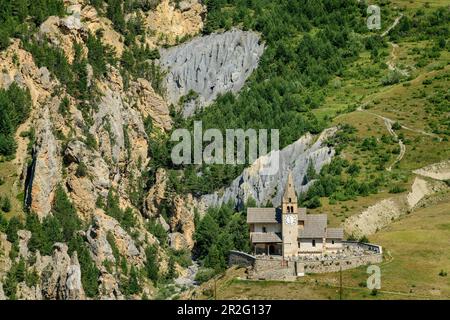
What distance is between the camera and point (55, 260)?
7382 inches

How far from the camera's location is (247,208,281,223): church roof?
161m

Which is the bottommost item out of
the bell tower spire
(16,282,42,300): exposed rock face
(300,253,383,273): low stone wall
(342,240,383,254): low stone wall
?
(16,282,42,300): exposed rock face

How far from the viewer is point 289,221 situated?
6201 inches

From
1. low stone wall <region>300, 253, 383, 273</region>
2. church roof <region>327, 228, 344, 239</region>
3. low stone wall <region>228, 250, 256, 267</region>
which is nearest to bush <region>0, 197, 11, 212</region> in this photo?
low stone wall <region>228, 250, 256, 267</region>

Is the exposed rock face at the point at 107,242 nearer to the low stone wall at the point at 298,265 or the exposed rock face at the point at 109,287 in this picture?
the exposed rock face at the point at 109,287

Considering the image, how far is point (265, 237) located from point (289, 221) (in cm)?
419

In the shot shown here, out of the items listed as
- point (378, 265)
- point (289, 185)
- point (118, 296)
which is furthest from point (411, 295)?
point (118, 296)

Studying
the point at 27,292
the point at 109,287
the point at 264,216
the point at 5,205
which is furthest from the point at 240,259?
the point at 5,205

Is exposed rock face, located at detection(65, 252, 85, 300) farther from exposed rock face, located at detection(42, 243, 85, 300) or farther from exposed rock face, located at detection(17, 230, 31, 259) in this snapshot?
exposed rock face, located at detection(17, 230, 31, 259)

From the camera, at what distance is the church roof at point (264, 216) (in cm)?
16100

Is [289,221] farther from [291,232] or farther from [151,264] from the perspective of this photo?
[151,264]

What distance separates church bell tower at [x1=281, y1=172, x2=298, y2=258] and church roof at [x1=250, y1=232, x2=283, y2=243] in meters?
1.72

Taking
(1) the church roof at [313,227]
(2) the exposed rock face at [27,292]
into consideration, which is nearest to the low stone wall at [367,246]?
(1) the church roof at [313,227]
